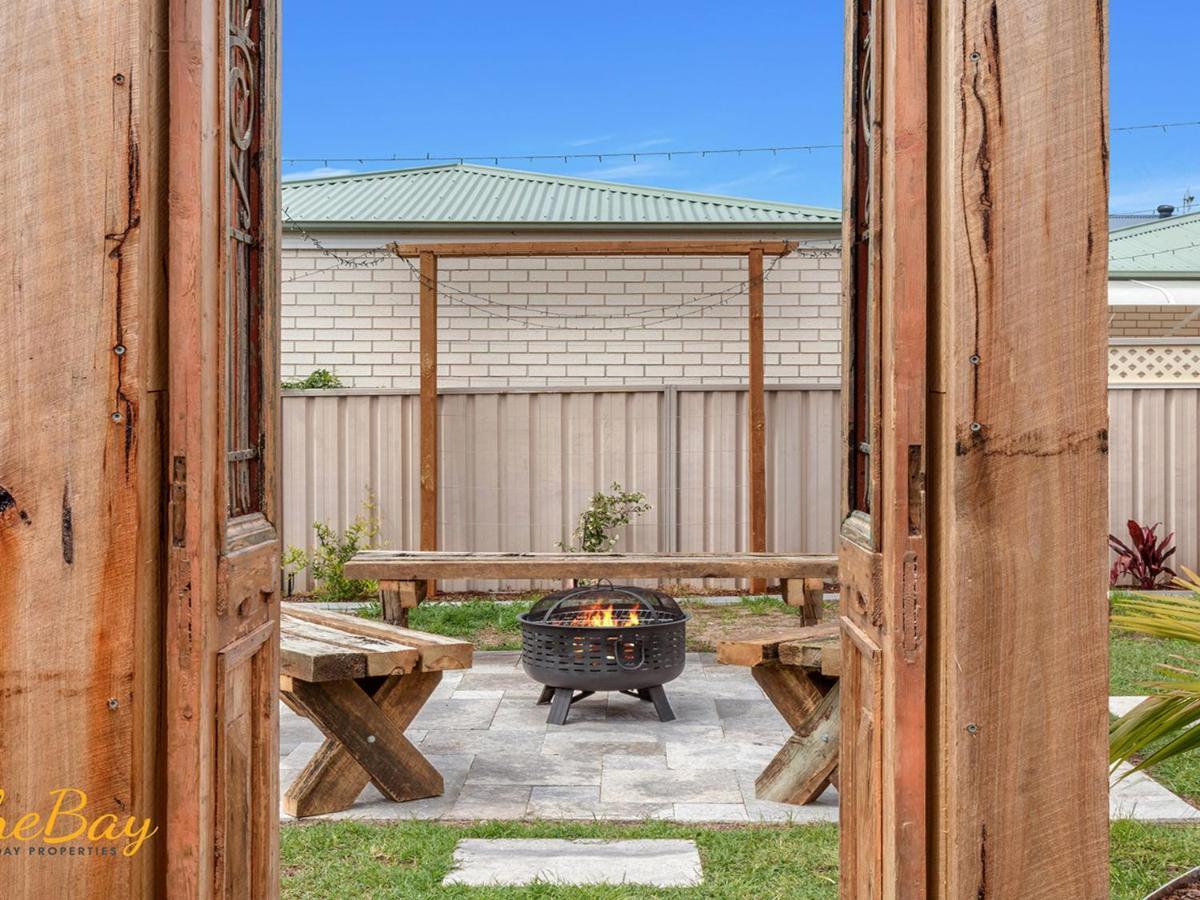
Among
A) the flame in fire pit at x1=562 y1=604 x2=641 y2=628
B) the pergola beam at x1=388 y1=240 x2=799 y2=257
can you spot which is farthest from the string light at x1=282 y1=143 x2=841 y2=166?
the flame in fire pit at x1=562 y1=604 x2=641 y2=628

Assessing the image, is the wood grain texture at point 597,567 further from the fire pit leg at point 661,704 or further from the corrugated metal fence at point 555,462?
the corrugated metal fence at point 555,462

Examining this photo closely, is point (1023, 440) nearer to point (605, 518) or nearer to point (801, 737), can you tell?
point (801, 737)

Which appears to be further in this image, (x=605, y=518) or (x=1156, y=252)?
(x=1156, y=252)

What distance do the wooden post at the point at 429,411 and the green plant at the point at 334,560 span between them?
0.76 metres

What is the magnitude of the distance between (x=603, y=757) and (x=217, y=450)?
362 cm

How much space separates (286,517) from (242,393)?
8.01 metres

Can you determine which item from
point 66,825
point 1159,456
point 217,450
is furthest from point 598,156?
point 66,825

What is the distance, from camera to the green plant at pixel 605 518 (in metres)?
9.93

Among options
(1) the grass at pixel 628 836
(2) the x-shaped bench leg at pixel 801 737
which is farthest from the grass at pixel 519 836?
(2) the x-shaped bench leg at pixel 801 737

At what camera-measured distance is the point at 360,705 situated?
4645mm

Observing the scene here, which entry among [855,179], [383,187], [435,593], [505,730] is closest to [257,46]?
[855,179]

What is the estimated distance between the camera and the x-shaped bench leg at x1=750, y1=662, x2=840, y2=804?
4.61 metres

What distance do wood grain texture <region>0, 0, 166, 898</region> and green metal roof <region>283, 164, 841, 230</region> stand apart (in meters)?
9.04

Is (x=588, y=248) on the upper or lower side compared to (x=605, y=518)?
upper
